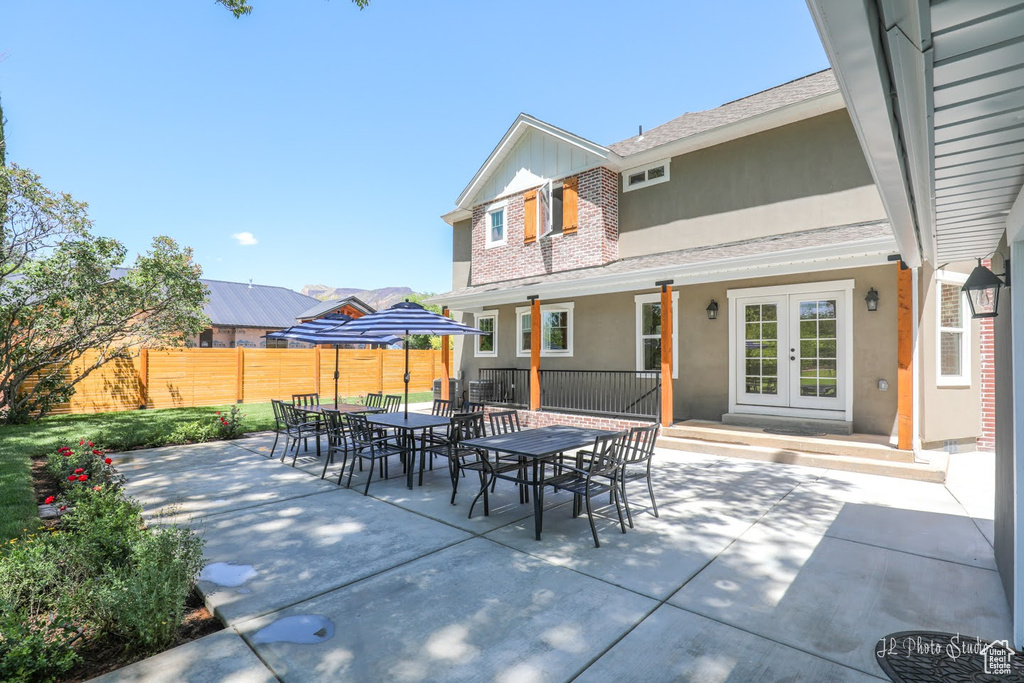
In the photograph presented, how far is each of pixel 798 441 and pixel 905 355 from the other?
1895 millimetres

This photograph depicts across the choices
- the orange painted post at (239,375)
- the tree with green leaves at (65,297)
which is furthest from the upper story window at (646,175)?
the orange painted post at (239,375)

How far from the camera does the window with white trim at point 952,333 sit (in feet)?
25.7

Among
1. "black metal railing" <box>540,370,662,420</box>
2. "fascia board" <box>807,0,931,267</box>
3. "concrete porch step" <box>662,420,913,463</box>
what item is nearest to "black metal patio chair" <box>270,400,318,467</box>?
"black metal railing" <box>540,370,662,420</box>

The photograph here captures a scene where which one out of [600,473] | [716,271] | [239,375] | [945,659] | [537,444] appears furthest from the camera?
[239,375]

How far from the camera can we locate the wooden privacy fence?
1278 cm

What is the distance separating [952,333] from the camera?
8.01 m

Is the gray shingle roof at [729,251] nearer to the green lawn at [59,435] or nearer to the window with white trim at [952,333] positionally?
the window with white trim at [952,333]

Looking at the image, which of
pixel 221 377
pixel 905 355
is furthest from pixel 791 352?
pixel 221 377

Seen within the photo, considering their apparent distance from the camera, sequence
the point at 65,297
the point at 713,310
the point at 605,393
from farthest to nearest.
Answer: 1. the point at 605,393
2. the point at 65,297
3. the point at 713,310

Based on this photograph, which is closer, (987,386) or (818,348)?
(987,386)

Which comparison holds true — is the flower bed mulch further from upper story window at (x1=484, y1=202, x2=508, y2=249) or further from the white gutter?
upper story window at (x1=484, y1=202, x2=508, y2=249)

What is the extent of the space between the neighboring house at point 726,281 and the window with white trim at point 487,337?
1.88ft

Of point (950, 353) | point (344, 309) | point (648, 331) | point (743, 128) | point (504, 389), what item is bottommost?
point (504, 389)

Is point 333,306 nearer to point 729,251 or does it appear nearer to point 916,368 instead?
Answer: point 729,251
